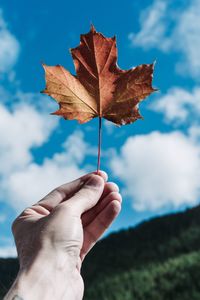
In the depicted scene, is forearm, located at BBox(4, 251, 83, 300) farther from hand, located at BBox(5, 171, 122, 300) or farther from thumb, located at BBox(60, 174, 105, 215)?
thumb, located at BBox(60, 174, 105, 215)

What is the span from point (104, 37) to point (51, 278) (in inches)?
30.7

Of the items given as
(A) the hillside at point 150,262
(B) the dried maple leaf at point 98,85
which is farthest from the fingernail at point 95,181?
(A) the hillside at point 150,262

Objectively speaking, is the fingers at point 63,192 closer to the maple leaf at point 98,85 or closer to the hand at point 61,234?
the hand at point 61,234

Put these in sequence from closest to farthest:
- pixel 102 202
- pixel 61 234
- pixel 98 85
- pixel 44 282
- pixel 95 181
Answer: pixel 44 282
pixel 61 234
pixel 98 85
pixel 95 181
pixel 102 202

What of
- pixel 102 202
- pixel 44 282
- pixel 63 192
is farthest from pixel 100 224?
pixel 44 282

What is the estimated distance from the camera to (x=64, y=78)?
1609 millimetres

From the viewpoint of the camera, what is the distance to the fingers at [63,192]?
180 centimetres

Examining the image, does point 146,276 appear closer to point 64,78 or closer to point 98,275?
point 98,275

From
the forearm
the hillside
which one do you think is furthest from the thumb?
the hillside

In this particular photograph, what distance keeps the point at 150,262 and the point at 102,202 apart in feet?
22.2

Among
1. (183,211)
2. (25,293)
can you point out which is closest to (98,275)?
(183,211)

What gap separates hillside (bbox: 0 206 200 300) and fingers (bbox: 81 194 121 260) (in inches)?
205

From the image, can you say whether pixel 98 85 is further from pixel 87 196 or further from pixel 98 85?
pixel 87 196

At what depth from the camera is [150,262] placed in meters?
8.33
